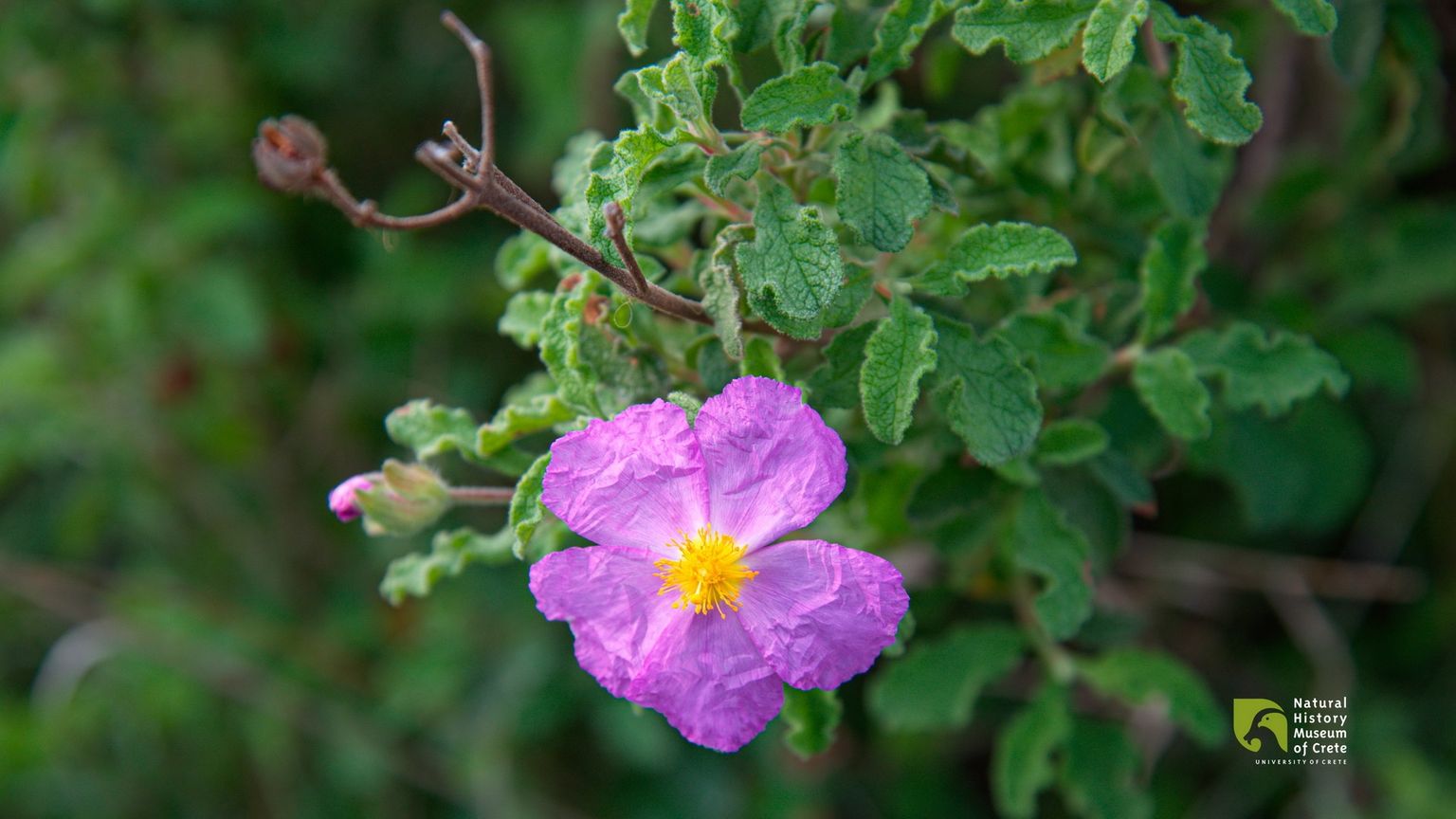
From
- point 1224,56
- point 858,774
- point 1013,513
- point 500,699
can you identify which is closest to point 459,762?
point 500,699

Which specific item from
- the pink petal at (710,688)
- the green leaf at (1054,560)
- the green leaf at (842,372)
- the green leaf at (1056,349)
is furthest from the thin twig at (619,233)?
the green leaf at (1054,560)

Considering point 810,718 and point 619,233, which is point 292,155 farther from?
point 810,718

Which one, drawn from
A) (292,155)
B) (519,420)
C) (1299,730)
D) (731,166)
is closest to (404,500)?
(519,420)

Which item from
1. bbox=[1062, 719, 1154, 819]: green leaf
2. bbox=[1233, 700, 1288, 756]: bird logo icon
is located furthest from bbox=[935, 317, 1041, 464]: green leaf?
bbox=[1233, 700, 1288, 756]: bird logo icon

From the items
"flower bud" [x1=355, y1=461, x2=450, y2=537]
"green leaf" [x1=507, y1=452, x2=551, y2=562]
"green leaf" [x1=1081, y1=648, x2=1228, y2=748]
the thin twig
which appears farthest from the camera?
"green leaf" [x1=1081, y1=648, x2=1228, y2=748]

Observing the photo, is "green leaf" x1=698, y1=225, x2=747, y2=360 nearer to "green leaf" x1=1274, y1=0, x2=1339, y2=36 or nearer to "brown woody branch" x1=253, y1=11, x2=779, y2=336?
"brown woody branch" x1=253, y1=11, x2=779, y2=336

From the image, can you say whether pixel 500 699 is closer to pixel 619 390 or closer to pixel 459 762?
pixel 459 762
